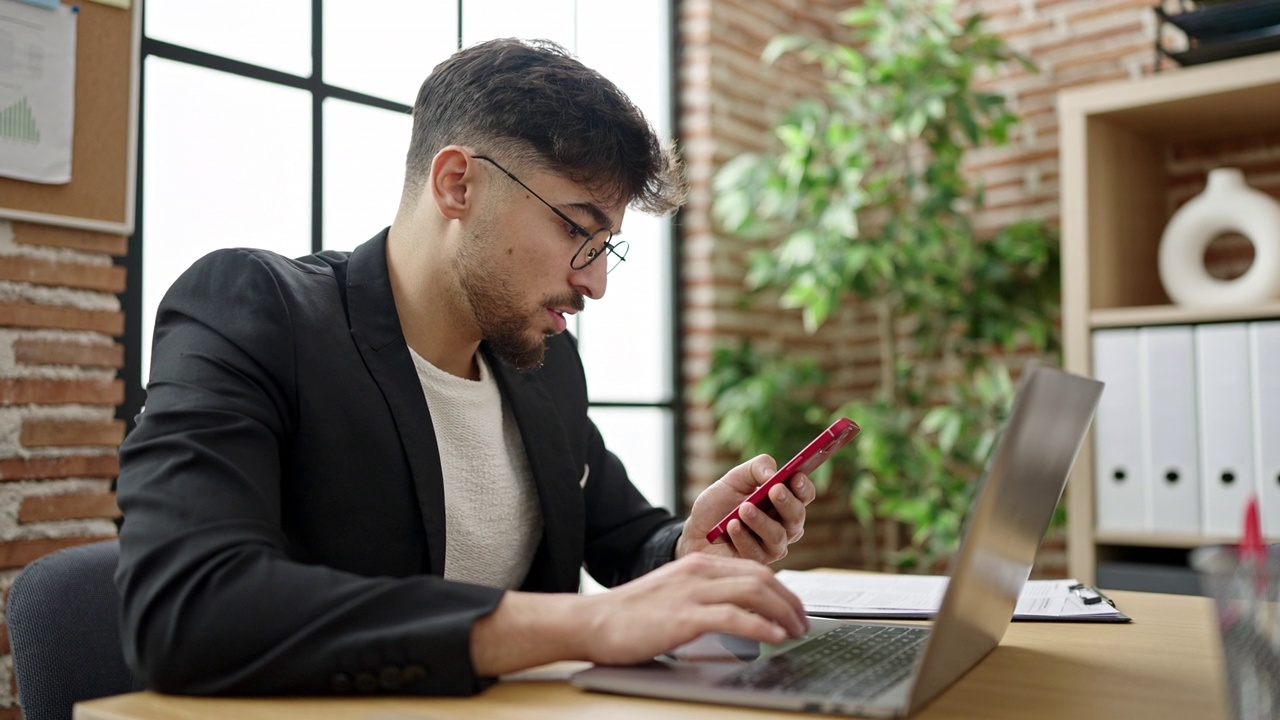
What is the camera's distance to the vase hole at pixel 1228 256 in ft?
9.47

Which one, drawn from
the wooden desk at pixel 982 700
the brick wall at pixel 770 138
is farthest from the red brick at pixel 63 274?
the brick wall at pixel 770 138

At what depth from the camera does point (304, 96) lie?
2525 mm

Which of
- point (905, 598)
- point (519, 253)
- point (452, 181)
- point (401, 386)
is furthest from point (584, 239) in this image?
point (905, 598)

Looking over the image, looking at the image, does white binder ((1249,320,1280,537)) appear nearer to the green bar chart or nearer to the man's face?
the man's face

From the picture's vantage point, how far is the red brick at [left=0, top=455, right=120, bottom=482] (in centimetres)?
180

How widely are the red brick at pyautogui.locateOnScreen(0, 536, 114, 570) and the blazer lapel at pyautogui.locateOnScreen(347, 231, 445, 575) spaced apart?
0.86 metres

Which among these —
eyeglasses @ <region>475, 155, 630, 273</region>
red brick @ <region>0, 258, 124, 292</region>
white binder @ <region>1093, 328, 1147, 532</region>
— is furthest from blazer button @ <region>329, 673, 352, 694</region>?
white binder @ <region>1093, 328, 1147, 532</region>

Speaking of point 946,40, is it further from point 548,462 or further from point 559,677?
point 559,677

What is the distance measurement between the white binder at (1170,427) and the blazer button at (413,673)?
2.16m

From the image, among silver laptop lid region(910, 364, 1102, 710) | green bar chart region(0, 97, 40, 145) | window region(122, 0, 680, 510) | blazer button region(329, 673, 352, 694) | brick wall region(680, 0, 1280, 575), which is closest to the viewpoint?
silver laptop lid region(910, 364, 1102, 710)

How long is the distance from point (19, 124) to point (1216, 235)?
8.71 feet

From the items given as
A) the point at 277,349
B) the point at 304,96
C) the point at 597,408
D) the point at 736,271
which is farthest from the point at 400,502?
the point at 736,271

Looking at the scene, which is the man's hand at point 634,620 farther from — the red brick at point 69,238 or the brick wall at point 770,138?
the brick wall at point 770,138

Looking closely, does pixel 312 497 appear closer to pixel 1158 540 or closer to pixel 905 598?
pixel 905 598
